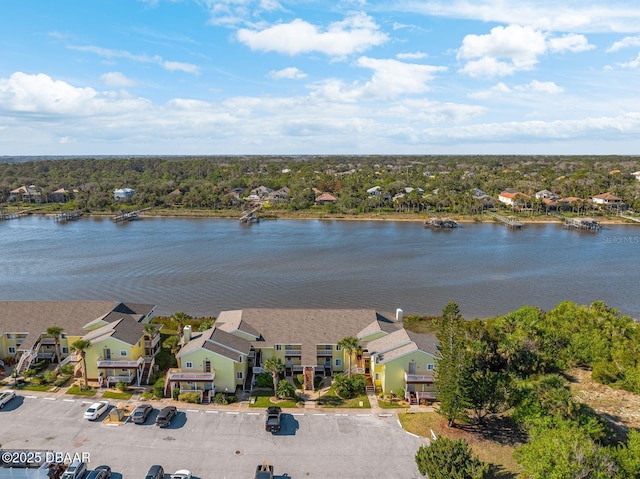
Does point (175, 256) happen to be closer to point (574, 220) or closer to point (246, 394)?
point (246, 394)

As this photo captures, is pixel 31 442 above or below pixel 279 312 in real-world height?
below

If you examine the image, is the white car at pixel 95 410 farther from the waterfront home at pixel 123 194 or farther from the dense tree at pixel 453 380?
the waterfront home at pixel 123 194

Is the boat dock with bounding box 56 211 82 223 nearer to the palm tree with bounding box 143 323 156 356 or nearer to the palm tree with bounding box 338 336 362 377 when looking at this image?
the palm tree with bounding box 143 323 156 356

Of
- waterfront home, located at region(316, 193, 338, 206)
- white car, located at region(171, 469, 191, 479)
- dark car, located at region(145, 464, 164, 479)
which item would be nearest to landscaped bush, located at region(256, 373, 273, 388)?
white car, located at region(171, 469, 191, 479)


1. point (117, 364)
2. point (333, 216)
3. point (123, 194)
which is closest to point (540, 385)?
point (117, 364)

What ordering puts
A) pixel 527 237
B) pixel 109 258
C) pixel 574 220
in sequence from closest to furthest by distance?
pixel 109 258
pixel 527 237
pixel 574 220

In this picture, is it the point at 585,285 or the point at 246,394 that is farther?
the point at 585,285

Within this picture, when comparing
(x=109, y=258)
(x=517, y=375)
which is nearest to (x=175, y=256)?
(x=109, y=258)
